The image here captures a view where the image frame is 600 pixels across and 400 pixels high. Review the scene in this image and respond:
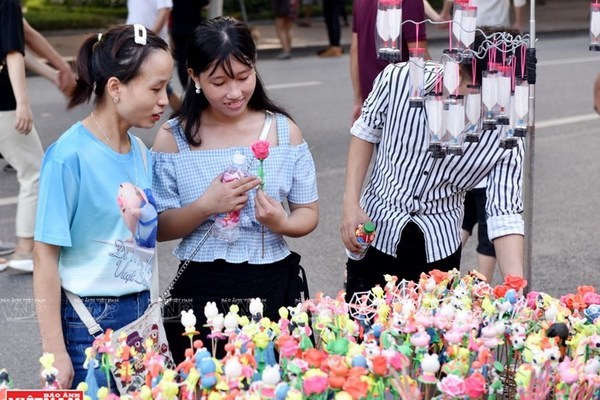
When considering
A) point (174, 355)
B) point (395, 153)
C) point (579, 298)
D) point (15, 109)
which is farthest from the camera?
point (15, 109)

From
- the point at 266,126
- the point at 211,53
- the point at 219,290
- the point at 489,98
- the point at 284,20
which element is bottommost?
the point at 284,20

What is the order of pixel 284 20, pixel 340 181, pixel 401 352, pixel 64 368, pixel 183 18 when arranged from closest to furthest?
pixel 401 352
pixel 64 368
pixel 340 181
pixel 183 18
pixel 284 20

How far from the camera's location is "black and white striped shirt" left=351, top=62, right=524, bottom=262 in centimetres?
325

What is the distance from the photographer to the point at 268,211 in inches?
117

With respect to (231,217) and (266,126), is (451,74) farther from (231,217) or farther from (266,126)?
(231,217)

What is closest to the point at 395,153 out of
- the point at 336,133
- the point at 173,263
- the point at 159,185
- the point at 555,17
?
the point at 159,185

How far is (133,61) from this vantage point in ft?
9.14

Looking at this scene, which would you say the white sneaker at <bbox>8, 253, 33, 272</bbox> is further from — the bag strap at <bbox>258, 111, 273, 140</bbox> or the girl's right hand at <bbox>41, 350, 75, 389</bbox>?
the girl's right hand at <bbox>41, 350, 75, 389</bbox>

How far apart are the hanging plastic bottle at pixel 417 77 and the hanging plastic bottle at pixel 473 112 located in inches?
5.4

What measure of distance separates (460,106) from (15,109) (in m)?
3.51

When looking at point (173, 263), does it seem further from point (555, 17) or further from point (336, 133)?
point (555, 17)

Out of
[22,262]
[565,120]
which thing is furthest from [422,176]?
[565,120]

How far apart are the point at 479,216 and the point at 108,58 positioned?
2470 millimetres

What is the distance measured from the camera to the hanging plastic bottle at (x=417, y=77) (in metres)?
2.96
